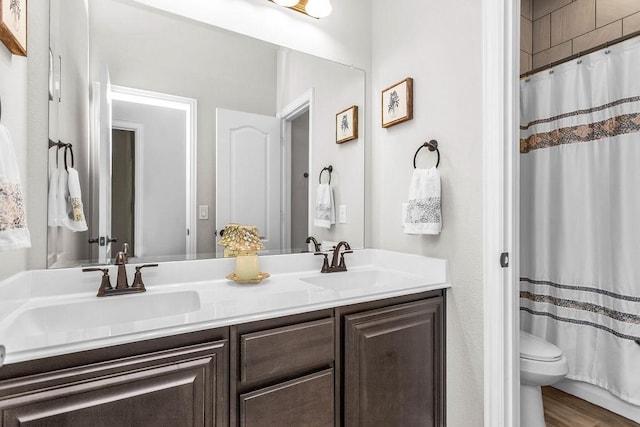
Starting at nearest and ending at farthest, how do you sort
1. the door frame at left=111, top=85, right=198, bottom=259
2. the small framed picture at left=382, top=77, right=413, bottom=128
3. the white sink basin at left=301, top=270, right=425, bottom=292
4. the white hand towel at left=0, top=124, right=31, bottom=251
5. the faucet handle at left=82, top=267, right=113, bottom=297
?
the white hand towel at left=0, top=124, right=31, bottom=251, the faucet handle at left=82, top=267, right=113, bottom=297, the door frame at left=111, top=85, right=198, bottom=259, the white sink basin at left=301, top=270, right=425, bottom=292, the small framed picture at left=382, top=77, right=413, bottom=128

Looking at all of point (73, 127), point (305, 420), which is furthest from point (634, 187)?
point (73, 127)

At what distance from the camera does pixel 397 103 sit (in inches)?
69.6

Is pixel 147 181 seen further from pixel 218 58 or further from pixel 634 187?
pixel 634 187

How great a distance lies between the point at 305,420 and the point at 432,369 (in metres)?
0.64

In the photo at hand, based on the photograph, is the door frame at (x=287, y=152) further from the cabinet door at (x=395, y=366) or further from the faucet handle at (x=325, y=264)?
the cabinet door at (x=395, y=366)

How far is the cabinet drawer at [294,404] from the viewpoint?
102cm

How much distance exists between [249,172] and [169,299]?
0.68 m

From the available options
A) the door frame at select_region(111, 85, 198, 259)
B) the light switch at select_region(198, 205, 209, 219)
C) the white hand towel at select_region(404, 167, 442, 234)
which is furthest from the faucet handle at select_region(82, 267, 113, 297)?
the white hand towel at select_region(404, 167, 442, 234)

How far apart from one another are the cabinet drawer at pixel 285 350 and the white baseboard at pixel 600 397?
183 cm

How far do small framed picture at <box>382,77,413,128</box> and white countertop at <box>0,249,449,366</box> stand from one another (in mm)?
711

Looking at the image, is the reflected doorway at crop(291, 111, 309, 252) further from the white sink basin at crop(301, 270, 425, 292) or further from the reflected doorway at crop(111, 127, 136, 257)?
the reflected doorway at crop(111, 127, 136, 257)

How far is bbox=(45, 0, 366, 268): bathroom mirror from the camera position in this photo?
1.30 meters

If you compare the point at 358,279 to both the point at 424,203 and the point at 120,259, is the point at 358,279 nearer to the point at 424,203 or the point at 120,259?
the point at 424,203

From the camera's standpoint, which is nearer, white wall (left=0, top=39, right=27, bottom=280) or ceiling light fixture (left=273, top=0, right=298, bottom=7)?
white wall (left=0, top=39, right=27, bottom=280)
